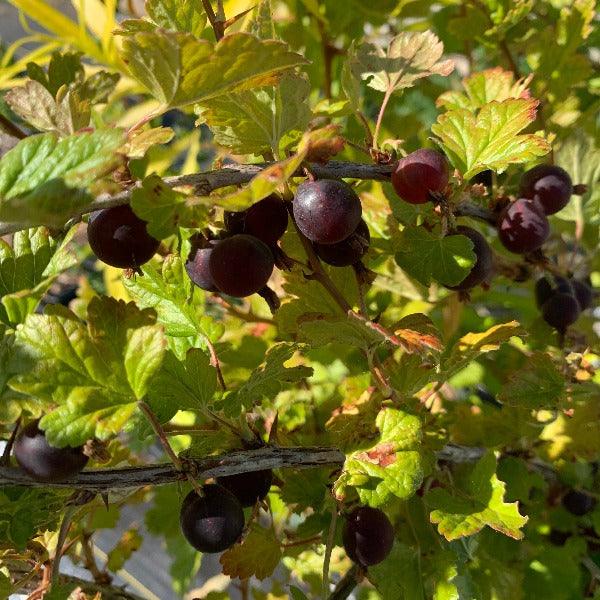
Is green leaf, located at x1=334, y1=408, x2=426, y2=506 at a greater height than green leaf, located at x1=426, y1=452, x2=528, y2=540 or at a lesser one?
greater

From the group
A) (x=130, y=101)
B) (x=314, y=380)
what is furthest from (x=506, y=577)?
(x=130, y=101)

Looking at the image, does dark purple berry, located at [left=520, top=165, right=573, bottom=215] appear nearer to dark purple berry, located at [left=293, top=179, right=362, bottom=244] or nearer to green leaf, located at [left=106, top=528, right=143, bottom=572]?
dark purple berry, located at [left=293, top=179, right=362, bottom=244]

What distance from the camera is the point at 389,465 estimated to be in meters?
0.53

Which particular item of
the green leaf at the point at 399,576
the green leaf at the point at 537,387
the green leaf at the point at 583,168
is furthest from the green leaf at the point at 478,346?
the green leaf at the point at 583,168

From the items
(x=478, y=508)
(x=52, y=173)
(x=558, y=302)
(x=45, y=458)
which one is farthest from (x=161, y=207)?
(x=558, y=302)

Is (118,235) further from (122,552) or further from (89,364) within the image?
(122,552)

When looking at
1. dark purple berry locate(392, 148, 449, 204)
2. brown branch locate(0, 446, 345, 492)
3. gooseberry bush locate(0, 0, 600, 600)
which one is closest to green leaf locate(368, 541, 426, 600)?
gooseberry bush locate(0, 0, 600, 600)

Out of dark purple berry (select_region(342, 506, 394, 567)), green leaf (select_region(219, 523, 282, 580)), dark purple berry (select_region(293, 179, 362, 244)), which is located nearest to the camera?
dark purple berry (select_region(293, 179, 362, 244))

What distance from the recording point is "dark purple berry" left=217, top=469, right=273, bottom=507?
58cm

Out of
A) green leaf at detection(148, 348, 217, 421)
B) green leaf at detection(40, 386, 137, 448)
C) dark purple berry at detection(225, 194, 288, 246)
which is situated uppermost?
Result: dark purple berry at detection(225, 194, 288, 246)

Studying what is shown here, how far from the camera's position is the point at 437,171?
53 cm

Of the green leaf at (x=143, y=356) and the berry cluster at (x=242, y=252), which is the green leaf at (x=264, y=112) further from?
the green leaf at (x=143, y=356)

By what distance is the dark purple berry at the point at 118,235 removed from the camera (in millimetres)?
477

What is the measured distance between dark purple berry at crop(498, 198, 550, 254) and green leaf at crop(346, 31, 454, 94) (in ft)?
0.49
